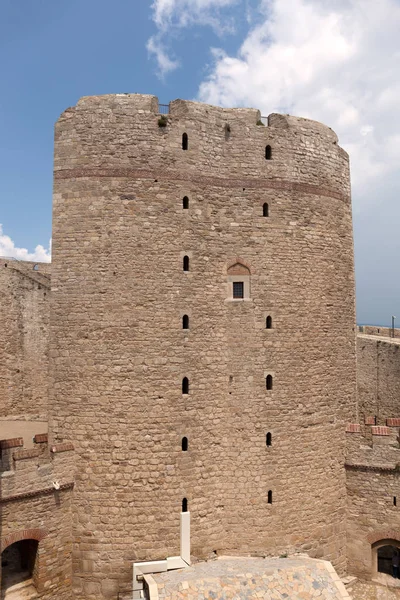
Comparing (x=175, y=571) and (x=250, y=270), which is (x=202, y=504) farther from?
(x=250, y=270)

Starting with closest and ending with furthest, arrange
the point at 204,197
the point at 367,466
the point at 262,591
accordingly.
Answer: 1. the point at 262,591
2. the point at 204,197
3. the point at 367,466

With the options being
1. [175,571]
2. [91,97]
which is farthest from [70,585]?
[91,97]

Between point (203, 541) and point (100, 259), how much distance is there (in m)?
7.80

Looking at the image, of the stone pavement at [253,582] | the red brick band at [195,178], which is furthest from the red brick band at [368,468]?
the red brick band at [195,178]

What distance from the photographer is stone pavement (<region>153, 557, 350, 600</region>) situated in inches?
426

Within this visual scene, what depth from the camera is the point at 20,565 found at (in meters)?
12.4

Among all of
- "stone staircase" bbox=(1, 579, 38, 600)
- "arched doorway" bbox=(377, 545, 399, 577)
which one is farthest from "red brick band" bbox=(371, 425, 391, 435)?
"stone staircase" bbox=(1, 579, 38, 600)

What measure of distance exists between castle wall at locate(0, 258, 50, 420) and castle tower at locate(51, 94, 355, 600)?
568 centimetres

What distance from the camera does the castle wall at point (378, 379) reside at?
18.7 metres

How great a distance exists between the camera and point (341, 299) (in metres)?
14.7

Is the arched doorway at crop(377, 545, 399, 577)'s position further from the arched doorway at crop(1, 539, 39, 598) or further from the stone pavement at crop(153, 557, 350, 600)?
the arched doorway at crop(1, 539, 39, 598)

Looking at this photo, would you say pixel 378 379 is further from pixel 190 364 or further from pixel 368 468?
pixel 190 364

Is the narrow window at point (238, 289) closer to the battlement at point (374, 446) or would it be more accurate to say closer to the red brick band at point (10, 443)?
the battlement at point (374, 446)

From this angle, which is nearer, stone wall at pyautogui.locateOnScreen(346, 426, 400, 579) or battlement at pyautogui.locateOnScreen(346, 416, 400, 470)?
stone wall at pyautogui.locateOnScreen(346, 426, 400, 579)
